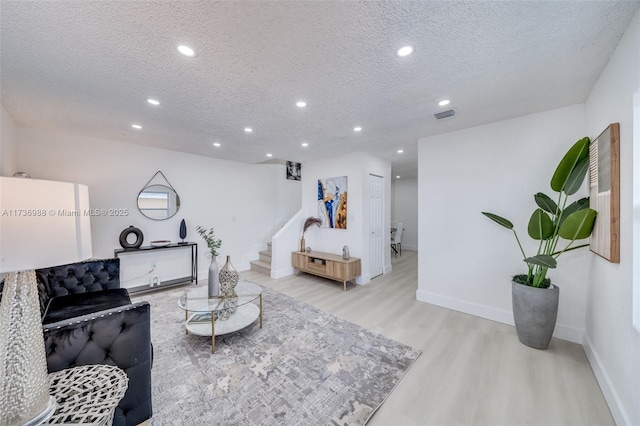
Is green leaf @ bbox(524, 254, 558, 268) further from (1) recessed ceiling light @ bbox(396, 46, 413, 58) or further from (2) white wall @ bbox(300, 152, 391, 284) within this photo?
(2) white wall @ bbox(300, 152, 391, 284)

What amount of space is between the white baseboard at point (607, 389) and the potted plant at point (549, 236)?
300 mm

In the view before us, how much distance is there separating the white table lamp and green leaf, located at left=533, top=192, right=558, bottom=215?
3.85 m

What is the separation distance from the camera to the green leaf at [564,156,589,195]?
2121 millimetres

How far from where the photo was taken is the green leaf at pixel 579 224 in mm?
1962

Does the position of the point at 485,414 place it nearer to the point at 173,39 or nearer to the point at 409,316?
the point at 409,316

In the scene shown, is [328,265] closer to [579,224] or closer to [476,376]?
[476,376]

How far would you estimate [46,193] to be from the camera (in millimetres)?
986

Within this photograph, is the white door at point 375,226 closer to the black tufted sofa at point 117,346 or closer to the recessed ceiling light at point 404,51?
the recessed ceiling light at point 404,51

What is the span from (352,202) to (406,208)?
429cm

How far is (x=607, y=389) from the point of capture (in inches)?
65.6

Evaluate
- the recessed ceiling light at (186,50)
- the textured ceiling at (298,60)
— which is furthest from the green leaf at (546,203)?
the recessed ceiling light at (186,50)

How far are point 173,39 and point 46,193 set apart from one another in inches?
48.6

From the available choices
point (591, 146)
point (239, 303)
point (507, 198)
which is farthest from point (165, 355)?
point (591, 146)

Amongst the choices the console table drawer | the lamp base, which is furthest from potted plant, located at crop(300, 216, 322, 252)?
the lamp base
